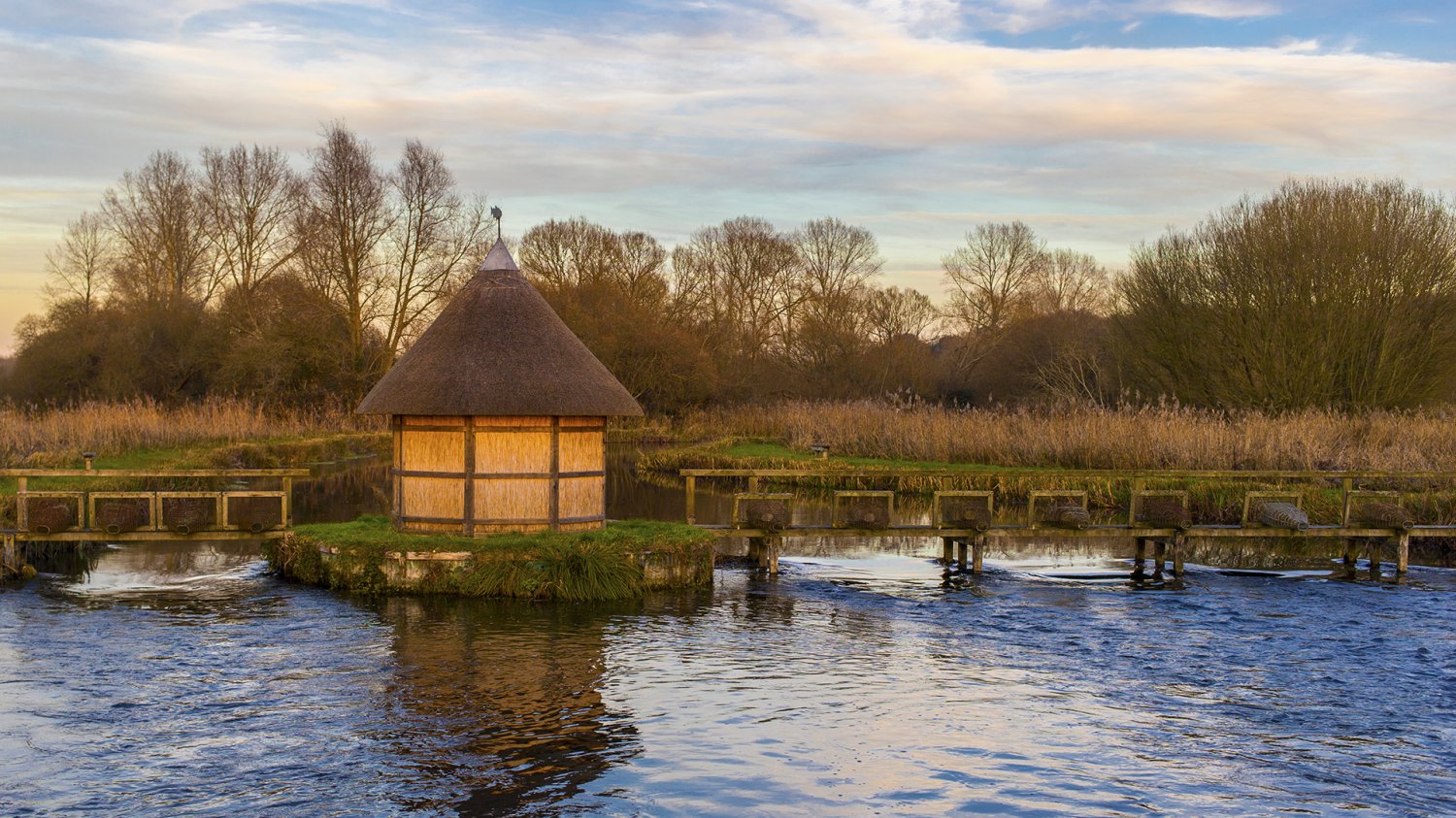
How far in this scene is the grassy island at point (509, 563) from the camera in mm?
15398

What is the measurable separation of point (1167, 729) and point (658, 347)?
128 ft

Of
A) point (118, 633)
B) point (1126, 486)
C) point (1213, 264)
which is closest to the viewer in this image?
point (118, 633)

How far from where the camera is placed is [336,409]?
43625mm

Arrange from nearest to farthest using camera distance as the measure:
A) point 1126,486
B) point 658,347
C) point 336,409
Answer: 1. point 1126,486
2. point 336,409
3. point 658,347

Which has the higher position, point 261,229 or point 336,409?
point 261,229

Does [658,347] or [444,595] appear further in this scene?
[658,347]

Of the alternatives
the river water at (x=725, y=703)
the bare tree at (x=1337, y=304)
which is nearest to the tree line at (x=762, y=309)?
the bare tree at (x=1337, y=304)

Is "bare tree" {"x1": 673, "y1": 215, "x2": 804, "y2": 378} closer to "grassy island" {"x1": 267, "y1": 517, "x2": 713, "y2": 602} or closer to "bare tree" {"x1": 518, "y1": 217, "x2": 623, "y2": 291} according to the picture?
"bare tree" {"x1": 518, "y1": 217, "x2": 623, "y2": 291}

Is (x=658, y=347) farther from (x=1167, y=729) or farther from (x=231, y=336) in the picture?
(x=1167, y=729)

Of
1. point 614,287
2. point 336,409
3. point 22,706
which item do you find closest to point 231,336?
point 336,409

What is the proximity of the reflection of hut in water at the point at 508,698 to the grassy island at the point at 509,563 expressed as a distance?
0.91 feet

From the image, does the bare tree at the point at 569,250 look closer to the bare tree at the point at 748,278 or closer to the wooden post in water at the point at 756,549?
the bare tree at the point at 748,278

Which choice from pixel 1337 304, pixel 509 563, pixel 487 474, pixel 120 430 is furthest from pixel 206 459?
pixel 1337 304

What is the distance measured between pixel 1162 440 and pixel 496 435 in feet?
47.3
